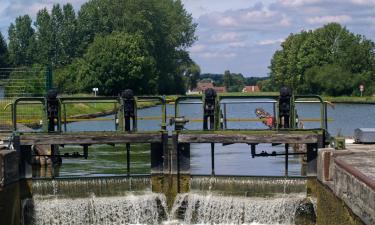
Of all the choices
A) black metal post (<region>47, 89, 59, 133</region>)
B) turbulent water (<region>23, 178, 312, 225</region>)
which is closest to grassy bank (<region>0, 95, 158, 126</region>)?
black metal post (<region>47, 89, 59, 133</region>)

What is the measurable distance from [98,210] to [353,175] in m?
8.27

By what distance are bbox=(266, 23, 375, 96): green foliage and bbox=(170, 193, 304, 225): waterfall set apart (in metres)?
98.0

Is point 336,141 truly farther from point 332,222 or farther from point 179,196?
point 179,196

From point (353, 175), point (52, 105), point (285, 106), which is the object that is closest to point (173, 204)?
point (285, 106)

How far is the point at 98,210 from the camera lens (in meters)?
20.6

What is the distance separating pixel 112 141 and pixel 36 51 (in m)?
126

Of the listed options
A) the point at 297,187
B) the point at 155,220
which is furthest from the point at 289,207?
the point at 155,220

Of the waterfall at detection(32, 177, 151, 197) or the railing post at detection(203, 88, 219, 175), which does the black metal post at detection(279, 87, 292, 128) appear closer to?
the railing post at detection(203, 88, 219, 175)

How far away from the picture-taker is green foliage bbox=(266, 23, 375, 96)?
11900cm

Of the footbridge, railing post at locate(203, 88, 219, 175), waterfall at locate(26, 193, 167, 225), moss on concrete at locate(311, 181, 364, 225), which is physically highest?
railing post at locate(203, 88, 219, 175)

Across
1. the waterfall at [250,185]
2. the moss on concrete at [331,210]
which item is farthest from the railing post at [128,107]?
the moss on concrete at [331,210]

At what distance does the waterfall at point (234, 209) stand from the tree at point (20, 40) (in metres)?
130

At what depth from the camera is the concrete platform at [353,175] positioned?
1347 centimetres

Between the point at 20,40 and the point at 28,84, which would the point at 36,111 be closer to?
the point at 28,84
